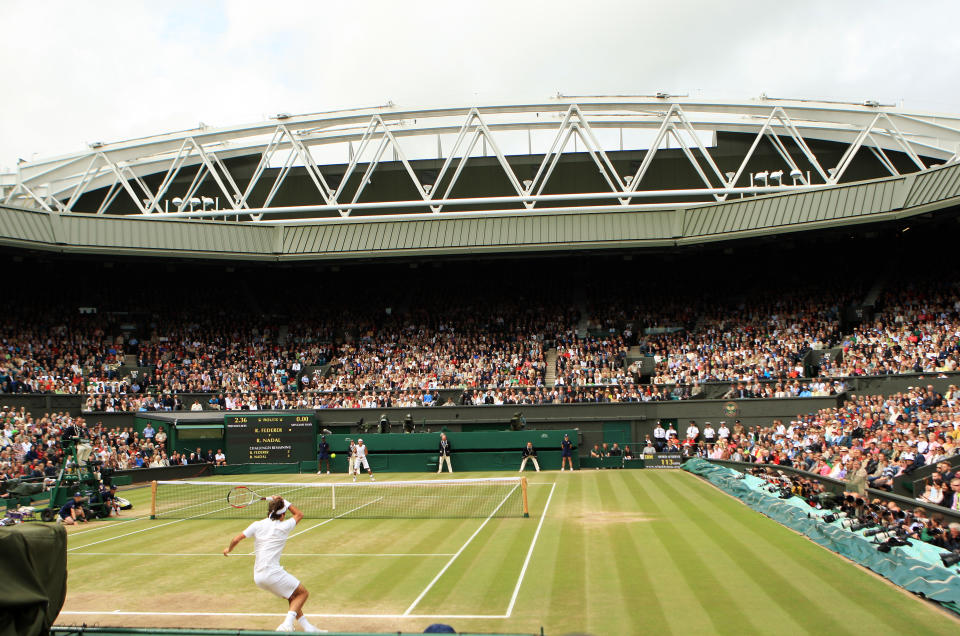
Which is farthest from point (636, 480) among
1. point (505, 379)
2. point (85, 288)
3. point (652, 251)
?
point (85, 288)

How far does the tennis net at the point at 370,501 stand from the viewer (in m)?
21.0

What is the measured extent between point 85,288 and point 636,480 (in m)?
34.5

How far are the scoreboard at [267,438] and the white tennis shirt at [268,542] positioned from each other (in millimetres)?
25941

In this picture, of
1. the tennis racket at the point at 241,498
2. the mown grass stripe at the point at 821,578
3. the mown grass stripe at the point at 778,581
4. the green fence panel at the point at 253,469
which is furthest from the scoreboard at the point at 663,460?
the tennis racket at the point at 241,498

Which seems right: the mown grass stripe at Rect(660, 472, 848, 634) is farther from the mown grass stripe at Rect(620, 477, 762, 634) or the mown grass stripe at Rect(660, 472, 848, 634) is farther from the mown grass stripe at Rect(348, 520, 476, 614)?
the mown grass stripe at Rect(348, 520, 476, 614)

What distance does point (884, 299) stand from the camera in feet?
121

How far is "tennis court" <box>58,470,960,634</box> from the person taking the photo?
10.6m

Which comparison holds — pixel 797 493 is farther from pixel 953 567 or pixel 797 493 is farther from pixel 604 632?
pixel 604 632

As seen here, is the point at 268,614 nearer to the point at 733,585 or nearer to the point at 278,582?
the point at 278,582

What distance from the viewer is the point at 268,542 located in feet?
32.3

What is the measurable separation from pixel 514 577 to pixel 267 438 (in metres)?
24.3

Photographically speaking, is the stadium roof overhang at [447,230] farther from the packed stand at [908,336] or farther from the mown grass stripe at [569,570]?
the mown grass stripe at [569,570]

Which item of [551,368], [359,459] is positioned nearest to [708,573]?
[359,459]

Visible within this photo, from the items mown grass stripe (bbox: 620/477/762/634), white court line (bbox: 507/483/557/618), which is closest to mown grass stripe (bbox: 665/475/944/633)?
mown grass stripe (bbox: 620/477/762/634)
